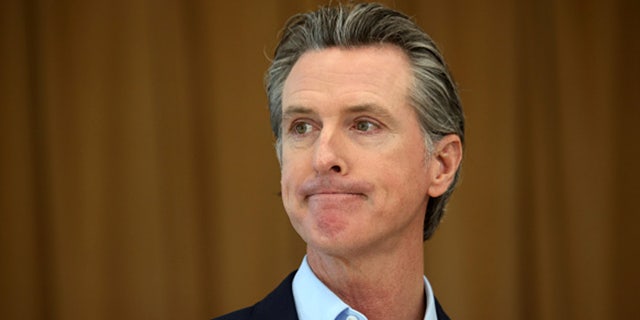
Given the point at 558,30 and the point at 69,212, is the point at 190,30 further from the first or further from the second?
the point at 558,30

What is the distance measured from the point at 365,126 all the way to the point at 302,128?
127 mm

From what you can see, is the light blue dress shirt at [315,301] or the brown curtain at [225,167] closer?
the light blue dress shirt at [315,301]

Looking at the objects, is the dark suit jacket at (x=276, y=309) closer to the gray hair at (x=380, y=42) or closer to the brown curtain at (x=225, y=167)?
the gray hair at (x=380, y=42)

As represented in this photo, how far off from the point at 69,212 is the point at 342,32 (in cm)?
154

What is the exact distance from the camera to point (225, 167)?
306 cm

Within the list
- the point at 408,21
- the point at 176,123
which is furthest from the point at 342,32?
the point at 176,123

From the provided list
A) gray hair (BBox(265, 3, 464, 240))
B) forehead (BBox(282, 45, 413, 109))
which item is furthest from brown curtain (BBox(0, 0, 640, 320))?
forehead (BBox(282, 45, 413, 109))

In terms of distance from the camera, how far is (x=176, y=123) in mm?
3014

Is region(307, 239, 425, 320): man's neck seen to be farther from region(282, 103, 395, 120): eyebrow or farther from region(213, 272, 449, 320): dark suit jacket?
region(282, 103, 395, 120): eyebrow

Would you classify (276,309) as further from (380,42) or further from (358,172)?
(380,42)

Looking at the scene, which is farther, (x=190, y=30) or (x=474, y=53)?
(x=474, y=53)

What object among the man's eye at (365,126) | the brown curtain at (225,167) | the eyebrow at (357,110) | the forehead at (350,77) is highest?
the forehead at (350,77)

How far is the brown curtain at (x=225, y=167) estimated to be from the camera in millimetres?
2953

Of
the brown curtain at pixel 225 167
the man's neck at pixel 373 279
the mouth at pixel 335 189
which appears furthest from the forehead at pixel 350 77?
the brown curtain at pixel 225 167
